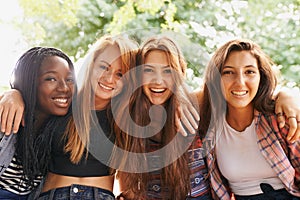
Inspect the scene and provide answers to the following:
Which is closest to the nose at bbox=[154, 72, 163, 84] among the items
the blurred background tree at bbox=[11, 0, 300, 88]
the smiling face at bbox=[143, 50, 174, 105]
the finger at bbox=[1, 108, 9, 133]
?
the smiling face at bbox=[143, 50, 174, 105]

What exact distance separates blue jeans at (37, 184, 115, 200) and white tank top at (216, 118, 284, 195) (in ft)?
1.55

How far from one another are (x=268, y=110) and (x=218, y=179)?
324mm

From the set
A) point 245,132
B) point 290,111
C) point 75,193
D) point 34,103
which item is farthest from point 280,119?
point 34,103

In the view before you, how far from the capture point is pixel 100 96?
172 centimetres

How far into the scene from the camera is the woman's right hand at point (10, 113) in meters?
1.57

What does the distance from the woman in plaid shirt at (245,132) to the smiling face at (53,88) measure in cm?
54

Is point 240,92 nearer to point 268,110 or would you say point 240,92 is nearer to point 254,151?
point 268,110

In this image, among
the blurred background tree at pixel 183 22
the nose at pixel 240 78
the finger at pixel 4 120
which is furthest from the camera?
the blurred background tree at pixel 183 22

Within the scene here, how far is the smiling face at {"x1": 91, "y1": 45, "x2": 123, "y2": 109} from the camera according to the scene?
1.70 m

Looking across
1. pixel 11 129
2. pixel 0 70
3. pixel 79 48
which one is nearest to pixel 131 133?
pixel 11 129

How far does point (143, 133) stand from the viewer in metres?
1.73

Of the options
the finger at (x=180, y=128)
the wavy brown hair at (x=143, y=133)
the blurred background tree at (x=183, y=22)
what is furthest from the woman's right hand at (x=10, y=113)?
the blurred background tree at (x=183, y=22)

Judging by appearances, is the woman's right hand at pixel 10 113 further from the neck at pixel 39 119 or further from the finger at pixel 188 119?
the finger at pixel 188 119

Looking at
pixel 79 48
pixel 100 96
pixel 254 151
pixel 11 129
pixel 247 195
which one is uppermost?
pixel 79 48
